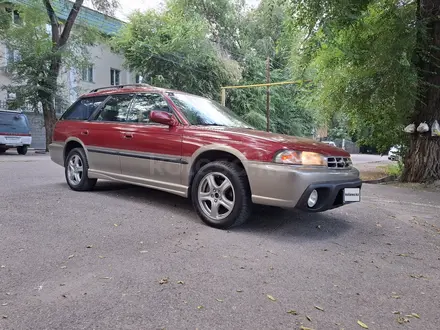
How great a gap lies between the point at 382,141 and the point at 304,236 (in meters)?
9.30

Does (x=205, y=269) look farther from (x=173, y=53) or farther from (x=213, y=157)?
(x=173, y=53)

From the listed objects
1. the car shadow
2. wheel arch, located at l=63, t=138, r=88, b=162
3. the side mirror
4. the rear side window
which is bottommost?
the car shadow

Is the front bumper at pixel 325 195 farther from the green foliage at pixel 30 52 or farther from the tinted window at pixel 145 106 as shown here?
the green foliage at pixel 30 52

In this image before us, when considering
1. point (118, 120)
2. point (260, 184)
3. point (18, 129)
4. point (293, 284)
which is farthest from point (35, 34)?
point (293, 284)

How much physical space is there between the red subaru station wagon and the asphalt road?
391mm

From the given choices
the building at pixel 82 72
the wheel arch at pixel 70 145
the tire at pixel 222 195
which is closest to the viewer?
the tire at pixel 222 195

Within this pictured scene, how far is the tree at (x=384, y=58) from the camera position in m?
8.27

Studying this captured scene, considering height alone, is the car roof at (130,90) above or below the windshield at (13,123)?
above

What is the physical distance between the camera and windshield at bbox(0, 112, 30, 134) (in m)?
15.9

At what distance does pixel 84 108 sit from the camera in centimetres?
621

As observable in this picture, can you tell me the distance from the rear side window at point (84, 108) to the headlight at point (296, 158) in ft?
10.9

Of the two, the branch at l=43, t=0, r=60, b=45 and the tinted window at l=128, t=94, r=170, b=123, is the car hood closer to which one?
the tinted window at l=128, t=94, r=170, b=123

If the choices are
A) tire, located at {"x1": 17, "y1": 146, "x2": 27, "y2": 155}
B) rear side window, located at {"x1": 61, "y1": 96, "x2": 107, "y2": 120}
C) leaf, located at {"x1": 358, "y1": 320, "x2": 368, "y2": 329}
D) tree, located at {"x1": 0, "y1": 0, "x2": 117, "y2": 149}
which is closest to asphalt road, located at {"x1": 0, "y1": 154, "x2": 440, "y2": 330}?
leaf, located at {"x1": 358, "y1": 320, "x2": 368, "y2": 329}

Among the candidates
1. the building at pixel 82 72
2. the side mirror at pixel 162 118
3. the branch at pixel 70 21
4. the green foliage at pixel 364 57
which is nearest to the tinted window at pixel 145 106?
the side mirror at pixel 162 118
